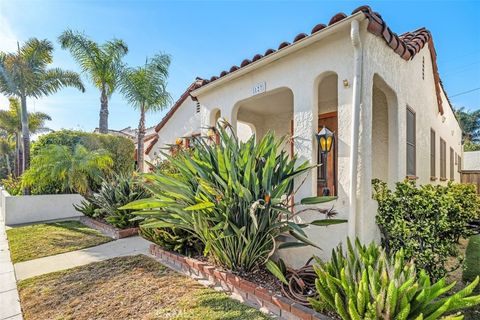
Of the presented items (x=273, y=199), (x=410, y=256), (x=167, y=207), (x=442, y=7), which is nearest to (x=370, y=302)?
(x=273, y=199)

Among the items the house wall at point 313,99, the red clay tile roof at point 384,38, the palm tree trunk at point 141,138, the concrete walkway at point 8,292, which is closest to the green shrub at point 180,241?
the house wall at point 313,99

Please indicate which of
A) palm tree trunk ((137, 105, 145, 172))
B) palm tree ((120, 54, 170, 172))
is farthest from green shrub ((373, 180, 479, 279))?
palm tree trunk ((137, 105, 145, 172))

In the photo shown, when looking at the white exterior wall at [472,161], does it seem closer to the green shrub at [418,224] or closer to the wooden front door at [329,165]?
the wooden front door at [329,165]

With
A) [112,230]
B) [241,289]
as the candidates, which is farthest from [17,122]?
[241,289]

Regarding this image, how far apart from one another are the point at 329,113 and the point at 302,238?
224 inches

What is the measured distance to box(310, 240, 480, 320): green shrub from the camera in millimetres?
3035

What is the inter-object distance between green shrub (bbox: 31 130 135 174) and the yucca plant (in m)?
11.2

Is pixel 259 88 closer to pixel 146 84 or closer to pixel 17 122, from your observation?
pixel 146 84

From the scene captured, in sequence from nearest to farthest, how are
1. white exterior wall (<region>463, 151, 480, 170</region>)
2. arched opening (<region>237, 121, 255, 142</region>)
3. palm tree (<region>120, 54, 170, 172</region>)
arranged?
1. arched opening (<region>237, 121, 255, 142</region>)
2. palm tree (<region>120, 54, 170, 172</region>)
3. white exterior wall (<region>463, 151, 480, 170</region>)

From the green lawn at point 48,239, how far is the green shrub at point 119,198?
74 centimetres

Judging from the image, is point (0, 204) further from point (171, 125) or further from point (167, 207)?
point (167, 207)

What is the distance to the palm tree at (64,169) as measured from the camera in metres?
12.5

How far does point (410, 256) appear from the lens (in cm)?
520

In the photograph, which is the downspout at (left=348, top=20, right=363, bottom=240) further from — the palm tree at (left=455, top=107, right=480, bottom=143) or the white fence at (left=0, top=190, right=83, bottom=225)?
the palm tree at (left=455, top=107, right=480, bottom=143)
